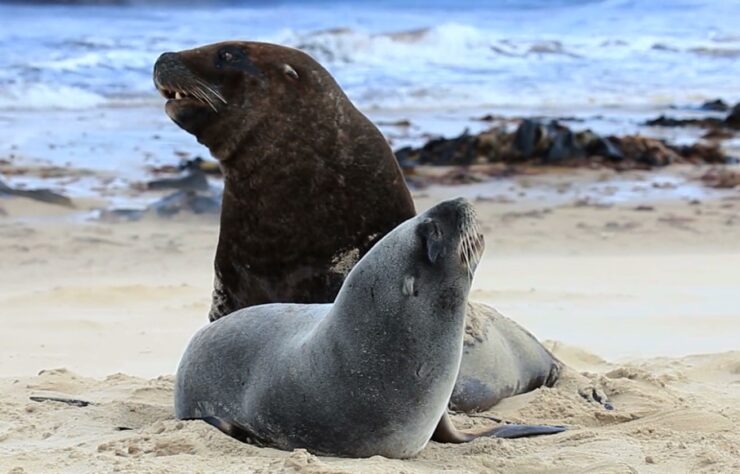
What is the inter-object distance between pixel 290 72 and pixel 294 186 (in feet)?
1.53

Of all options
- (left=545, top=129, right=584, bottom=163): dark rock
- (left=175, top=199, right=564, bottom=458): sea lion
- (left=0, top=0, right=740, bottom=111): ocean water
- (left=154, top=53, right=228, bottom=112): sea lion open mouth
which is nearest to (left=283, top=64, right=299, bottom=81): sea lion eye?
(left=154, top=53, right=228, bottom=112): sea lion open mouth

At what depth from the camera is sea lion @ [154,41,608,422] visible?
472 centimetres

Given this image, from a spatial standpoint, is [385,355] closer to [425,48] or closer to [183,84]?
[183,84]

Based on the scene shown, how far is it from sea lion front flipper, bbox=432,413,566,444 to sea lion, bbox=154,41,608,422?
594 millimetres

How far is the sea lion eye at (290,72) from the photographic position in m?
4.95

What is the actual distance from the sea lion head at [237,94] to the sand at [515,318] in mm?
1026

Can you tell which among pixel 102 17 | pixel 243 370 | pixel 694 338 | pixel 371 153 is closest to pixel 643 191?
pixel 694 338

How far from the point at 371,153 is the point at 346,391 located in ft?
5.07

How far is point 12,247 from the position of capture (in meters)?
8.45

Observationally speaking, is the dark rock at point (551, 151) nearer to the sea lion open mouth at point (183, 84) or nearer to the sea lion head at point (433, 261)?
the sea lion open mouth at point (183, 84)

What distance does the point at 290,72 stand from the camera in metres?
4.95

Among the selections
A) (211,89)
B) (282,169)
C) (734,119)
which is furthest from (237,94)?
(734,119)

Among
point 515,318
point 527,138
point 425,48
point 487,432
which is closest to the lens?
point 487,432

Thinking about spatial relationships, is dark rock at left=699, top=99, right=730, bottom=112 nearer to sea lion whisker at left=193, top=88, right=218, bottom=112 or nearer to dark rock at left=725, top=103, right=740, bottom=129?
dark rock at left=725, top=103, right=740, bottom=129
